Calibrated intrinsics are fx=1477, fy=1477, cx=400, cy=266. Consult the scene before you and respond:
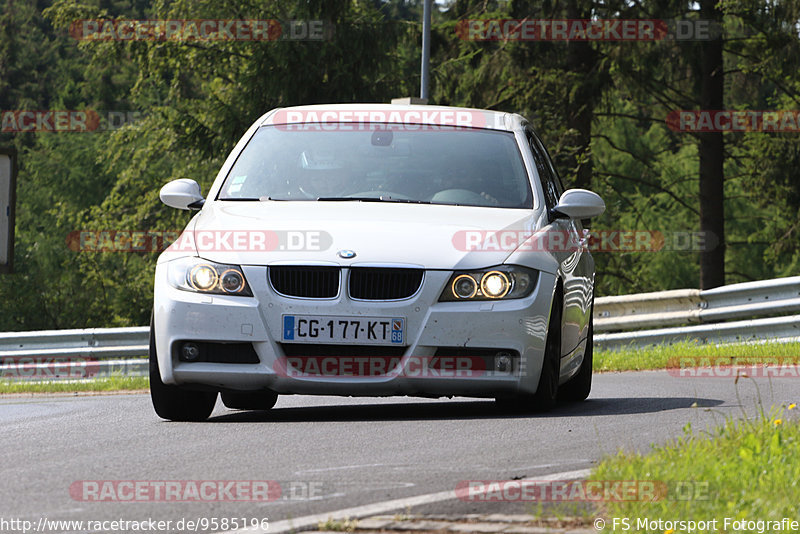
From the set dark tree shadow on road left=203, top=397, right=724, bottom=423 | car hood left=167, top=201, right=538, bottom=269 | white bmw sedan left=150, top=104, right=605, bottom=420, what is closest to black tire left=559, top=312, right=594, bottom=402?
dark tree shadow on road left=203, top=397, right=724, bottom=423

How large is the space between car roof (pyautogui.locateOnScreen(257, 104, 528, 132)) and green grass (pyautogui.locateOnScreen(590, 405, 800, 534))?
3.34 m

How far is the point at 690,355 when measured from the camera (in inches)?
584

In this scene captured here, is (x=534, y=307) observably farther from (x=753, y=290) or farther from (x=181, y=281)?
(x=753, y=290)

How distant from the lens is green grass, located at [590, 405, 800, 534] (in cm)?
479

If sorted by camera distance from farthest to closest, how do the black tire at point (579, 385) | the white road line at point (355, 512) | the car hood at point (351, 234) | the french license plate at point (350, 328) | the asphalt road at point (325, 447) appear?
the black tire at point (579, 385) → the car hood at point (351, 234) → the french license plate at point (350, 328) → the asphalt road at point (325, 447) → the white road line at point (355, 512)

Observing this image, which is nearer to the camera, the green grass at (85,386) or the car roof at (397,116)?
the car roof at (397,116)

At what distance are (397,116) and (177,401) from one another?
2372mm

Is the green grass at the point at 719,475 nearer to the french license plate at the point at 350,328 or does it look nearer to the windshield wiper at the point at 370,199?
the french license plate at the point at 350,328

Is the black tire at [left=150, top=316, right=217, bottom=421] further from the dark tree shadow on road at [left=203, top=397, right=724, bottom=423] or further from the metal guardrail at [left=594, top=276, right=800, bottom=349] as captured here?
the metal guardrail at [left=594, top=276, right=800, bottom=349]

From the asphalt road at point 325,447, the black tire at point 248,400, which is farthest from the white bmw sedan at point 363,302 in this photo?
the black tire at point 248,400

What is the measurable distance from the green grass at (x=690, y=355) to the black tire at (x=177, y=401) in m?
7.04

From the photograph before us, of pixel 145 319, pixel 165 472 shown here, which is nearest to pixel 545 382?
pixel 165 472

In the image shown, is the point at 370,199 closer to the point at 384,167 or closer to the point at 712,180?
the point at 384,167

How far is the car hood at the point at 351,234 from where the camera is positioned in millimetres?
7766
